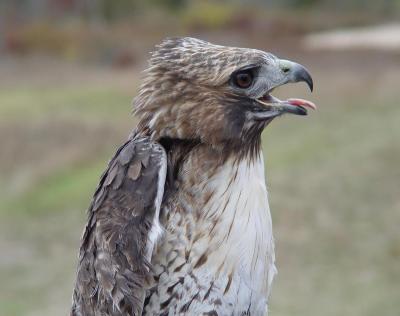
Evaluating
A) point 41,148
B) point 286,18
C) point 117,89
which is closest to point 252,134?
point 41,148

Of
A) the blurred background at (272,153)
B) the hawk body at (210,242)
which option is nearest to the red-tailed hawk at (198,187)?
the hawk body at (210,242)

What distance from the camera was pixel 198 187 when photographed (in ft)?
14.4

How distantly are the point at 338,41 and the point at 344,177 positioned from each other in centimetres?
2137

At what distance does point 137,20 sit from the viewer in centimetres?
4456

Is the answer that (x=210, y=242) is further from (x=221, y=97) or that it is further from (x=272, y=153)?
(x=272, y=153)

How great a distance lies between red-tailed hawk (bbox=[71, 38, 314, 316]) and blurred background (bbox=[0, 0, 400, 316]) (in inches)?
313

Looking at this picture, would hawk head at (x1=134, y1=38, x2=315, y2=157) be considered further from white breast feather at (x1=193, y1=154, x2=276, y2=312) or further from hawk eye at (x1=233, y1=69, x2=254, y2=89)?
white breast feather at (x1=193, y1=154, x2=276, y2=312)

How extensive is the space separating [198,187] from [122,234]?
421 mm

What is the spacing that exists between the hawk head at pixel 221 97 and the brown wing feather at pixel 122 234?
0.17 metres

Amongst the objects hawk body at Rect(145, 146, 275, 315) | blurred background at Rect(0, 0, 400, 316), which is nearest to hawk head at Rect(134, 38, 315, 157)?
hawk body at Rect(145, 146, 275, 315)

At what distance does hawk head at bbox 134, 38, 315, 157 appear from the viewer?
14.2 ft

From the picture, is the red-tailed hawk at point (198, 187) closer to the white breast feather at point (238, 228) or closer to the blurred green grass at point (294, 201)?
the white breast feather at point (238, 228)

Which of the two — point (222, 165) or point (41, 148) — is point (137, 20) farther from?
point (222, 165)

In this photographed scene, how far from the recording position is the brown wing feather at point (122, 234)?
4.19 m
